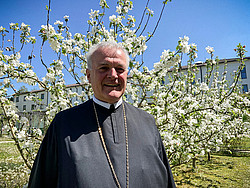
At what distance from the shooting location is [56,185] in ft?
4.67

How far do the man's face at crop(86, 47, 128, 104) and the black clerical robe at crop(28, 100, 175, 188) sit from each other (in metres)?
0.21

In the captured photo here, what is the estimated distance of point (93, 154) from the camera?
1429 mm

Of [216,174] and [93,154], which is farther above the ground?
[93,154]

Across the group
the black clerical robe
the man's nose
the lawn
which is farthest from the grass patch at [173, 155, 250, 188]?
the man's nose

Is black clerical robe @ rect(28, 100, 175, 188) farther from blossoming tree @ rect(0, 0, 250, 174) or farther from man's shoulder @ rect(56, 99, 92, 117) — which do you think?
blossoming tree @ rect(0, 0, 250, 174)

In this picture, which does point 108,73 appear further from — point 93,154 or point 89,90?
point 89,90

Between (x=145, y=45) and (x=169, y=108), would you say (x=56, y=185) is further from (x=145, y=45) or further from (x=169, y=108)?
(x=145, y=45)

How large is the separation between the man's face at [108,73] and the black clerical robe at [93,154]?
0.21 metres

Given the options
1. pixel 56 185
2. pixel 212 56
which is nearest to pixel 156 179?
pixel 56 185

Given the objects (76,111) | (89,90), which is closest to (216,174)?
(89,90)

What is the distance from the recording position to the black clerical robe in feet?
4.40

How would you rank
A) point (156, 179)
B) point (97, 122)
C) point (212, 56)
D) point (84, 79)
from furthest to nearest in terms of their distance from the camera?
point (212, 56) < point (84, 79) < point (97, 122) < point (156, 179)

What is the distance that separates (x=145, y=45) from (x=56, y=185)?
9.89 ft

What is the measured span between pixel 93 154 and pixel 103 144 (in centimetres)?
13
